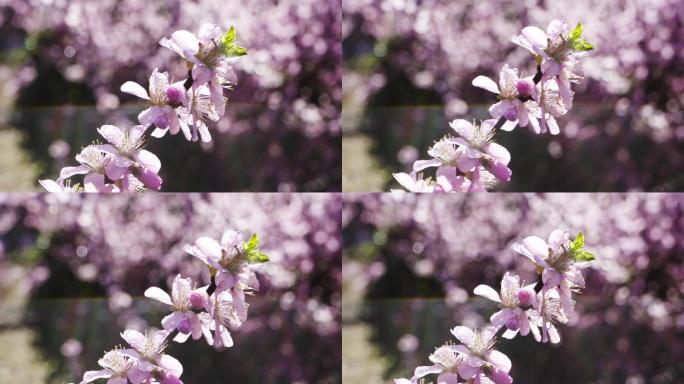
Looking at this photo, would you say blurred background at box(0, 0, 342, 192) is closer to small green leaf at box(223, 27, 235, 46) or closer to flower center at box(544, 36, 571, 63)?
small green leaf at box(223, 27, 235, 46)

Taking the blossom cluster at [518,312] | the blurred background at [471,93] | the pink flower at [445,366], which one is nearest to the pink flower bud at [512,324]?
the blossom cluster at [518,312]

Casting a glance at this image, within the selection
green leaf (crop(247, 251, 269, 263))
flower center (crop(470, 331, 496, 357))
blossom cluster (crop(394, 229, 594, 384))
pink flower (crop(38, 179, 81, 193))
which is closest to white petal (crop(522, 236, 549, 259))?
blossom cluster (crop(394, 229, 594, 384))

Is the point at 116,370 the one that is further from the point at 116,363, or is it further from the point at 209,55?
the point at 209,55

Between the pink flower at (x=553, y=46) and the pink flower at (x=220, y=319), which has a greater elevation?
the pink flower at (x=553, y=46)

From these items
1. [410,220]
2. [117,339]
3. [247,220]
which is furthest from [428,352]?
[117,339]

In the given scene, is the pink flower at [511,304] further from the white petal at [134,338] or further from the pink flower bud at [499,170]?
the white petal at [134,338]
